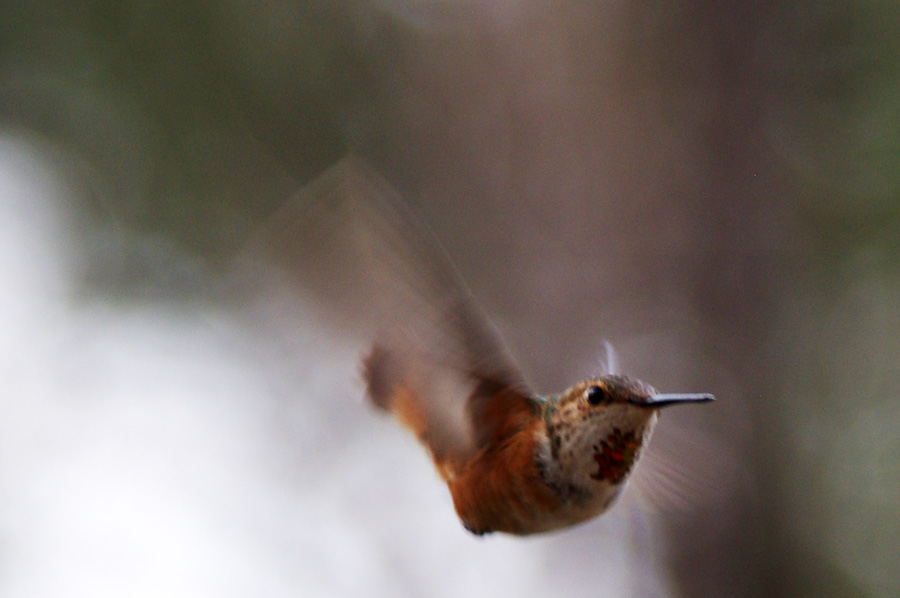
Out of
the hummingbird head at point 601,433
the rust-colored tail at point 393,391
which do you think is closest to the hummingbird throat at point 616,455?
the hummingbird head at point 601,433

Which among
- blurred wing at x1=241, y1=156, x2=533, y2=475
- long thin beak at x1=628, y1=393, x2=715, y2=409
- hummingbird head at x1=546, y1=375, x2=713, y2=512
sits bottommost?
long thin beak at x1=628, y1=393, x2=715, y2=409

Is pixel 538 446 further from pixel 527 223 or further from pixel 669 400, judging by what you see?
pixel 527 223

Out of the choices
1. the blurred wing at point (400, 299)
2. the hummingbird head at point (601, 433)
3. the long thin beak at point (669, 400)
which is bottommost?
the long thin beak at point (669, 400)

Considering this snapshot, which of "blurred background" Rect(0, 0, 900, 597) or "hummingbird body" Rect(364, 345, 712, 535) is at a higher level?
"blurred background" Rect(0, 0, 900, 597)

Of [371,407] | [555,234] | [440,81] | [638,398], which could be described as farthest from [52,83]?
[638,398]

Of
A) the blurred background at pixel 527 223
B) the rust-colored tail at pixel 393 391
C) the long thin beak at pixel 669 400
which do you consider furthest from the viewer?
the blurred background at pixel 527 223

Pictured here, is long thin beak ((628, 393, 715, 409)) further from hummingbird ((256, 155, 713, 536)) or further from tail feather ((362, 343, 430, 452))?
tail feather ((362, 343, 430, 452))

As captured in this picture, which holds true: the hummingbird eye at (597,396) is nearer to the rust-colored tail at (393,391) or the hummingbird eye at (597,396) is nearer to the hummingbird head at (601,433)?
the hummingbird head at (601,433)

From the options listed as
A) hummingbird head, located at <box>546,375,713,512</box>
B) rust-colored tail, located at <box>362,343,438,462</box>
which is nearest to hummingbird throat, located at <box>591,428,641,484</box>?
hummingbird head, located at <box>546,375,713,512</box>

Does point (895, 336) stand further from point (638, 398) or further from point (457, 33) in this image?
point (638, 398)
